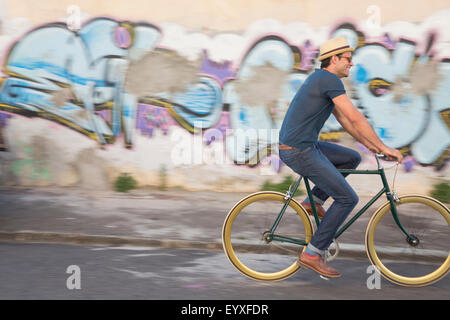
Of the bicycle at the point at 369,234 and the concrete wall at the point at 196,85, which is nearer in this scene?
the bicycle at the point at 369,234

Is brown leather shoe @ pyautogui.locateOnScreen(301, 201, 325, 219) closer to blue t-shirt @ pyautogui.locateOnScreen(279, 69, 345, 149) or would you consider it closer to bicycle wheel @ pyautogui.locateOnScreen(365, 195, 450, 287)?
bicycle wheel @ pyautogui.locateOnScreen(365, 195, 450, 287)

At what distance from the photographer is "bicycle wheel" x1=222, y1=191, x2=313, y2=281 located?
521 centimetres

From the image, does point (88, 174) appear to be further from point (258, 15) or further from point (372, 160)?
point (372, 160)

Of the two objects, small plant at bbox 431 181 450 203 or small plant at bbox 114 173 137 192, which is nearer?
small plant at bbox 431 181 450 203

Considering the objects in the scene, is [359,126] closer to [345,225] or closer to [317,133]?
[317,133]

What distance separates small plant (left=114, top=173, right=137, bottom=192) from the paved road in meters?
3.55

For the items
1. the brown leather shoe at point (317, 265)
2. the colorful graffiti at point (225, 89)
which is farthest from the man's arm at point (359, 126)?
the colorful graffiti at point (225, 89)

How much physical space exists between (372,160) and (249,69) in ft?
7.69

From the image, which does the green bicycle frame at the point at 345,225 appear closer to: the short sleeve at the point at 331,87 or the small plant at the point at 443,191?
the short sleeve at the point at 331,87

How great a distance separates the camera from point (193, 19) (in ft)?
31.8

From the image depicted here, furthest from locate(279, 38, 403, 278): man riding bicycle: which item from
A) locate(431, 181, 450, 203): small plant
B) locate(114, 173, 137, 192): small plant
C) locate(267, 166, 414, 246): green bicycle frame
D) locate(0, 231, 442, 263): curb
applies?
locate(114, 173, 137, 192): small plant

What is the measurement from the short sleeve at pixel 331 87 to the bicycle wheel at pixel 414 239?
41.0 inches

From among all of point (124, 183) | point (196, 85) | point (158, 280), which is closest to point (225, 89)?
point (196, 85)

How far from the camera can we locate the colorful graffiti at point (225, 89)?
9.41 m
